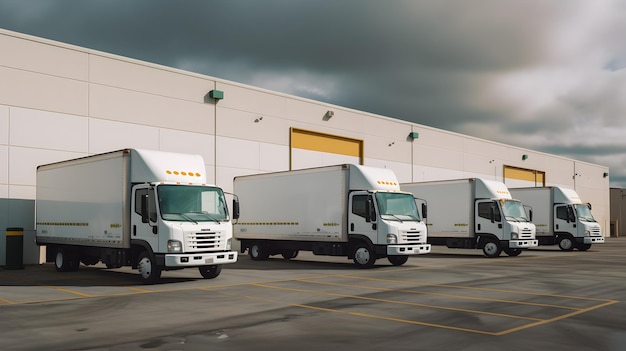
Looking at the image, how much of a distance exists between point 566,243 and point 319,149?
13477 mm

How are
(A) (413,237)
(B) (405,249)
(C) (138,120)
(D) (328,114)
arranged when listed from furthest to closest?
(D) (328,114)
(C) (138,120)
(A) (413,237)
(B) (405,249)

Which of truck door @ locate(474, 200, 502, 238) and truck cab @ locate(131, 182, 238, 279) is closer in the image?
truck cab @ locate(131, 182, 238, 279)

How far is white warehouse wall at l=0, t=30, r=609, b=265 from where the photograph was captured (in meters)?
20.8

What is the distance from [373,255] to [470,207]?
7.69 metres

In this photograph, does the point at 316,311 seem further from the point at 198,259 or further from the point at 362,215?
the point at 362,215

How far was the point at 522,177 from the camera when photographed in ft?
162

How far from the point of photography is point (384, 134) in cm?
3597

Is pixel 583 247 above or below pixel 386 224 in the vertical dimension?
below

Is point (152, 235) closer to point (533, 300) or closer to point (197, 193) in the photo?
point (197, 193)

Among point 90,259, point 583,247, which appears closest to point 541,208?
point 583,247

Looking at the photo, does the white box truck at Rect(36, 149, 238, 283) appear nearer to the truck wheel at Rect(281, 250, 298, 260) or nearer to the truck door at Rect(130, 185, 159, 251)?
the truck door at Rect(130, 185, 159, 251)

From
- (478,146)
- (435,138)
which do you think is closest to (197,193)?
(435,138)

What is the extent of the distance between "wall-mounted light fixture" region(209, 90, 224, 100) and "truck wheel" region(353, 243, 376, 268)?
36.4ft

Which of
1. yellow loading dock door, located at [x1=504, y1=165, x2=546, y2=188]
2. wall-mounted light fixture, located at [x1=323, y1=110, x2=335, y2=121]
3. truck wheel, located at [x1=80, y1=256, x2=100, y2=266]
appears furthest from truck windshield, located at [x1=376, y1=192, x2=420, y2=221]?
yellow loading dock door, located at [x1=504, y1=165, x2=546, y2=188]
